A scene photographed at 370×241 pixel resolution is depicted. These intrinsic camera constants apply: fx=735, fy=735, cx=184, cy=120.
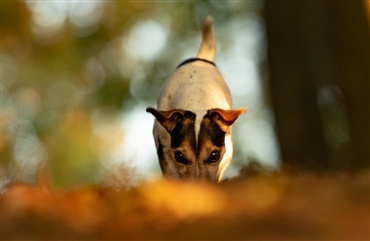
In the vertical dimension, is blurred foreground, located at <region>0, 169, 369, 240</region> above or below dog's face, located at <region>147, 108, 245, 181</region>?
below

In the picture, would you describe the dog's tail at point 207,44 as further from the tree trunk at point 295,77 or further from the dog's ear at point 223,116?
the tree trunk at point 295,77

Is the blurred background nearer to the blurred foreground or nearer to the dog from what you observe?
the dog

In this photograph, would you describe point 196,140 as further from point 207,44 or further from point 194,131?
point 207,44

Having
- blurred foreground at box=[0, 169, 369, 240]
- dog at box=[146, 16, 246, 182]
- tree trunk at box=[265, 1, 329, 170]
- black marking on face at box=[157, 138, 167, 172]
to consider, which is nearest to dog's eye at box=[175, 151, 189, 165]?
dog at box=[146, 16, 246, 182]

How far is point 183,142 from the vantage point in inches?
265

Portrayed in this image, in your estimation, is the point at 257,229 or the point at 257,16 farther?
the point at 257,16

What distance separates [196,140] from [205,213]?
183 inches

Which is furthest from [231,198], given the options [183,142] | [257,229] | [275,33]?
[275,33]

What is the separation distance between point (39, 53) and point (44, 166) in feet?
80.3

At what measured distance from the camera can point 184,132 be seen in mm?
6750

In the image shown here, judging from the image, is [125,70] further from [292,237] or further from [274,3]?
[292,237]

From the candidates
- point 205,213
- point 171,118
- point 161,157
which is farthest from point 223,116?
point 205,213

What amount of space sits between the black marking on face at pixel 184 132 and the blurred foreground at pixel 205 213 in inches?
171

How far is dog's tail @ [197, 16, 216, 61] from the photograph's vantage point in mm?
9133
